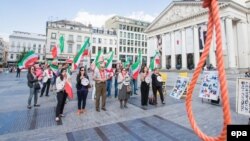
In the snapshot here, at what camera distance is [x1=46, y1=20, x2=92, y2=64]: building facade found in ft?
156

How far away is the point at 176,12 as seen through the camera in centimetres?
3959

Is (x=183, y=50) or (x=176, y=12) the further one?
(x=176, y=12)

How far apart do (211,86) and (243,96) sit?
3.13 meters

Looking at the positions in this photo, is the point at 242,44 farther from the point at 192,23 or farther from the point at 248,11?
the point at 192,23

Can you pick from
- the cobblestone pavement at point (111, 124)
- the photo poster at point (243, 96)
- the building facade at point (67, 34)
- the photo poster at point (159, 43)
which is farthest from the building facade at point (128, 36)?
the photo poster at point (243, 96)

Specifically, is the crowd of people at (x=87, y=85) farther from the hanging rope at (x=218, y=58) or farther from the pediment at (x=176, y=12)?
the pediment at (x=176, y=12)

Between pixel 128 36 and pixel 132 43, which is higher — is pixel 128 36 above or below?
above

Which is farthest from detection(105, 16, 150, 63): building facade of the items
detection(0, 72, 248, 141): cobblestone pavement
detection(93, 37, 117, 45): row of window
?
detection(0, 72, 248, 141): cobblestone pavement

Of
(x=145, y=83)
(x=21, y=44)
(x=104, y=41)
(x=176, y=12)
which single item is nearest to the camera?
(x=145, y=83)

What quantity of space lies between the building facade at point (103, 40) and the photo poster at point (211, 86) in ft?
160

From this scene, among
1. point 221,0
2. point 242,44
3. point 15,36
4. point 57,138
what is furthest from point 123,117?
point 15,36

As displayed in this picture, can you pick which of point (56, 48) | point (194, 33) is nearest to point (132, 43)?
point (194, 33)

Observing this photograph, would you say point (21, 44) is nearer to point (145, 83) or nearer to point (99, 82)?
point (99, 82)

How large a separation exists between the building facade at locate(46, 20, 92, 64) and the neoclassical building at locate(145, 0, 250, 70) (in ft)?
74.5
